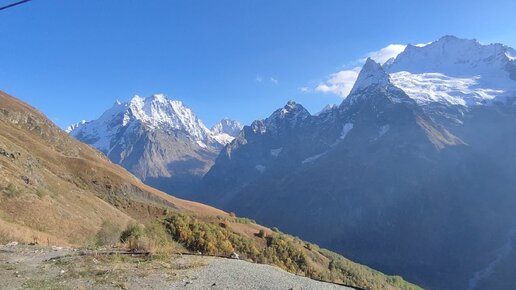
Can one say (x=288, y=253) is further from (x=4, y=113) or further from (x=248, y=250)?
(x=4, y=113)

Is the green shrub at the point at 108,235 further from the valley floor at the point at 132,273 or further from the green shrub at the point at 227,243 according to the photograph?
the valley floor at the point at 132,273

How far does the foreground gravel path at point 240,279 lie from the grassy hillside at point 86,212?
377 cm

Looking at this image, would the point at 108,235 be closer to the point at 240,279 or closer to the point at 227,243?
the point at 240,279

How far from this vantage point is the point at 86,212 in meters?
56.6

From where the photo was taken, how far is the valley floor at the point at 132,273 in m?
14.9

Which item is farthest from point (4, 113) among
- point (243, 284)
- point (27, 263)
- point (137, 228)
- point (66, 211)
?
point (243, 284)

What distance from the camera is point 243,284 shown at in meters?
15.3

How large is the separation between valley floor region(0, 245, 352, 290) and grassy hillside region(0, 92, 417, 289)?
8.24 feet

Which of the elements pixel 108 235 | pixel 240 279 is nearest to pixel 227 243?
pixel 108 235

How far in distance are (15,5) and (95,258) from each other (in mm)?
9191

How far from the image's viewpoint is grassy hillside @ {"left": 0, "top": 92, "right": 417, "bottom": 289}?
36.4 m

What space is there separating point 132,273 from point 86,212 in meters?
43.9

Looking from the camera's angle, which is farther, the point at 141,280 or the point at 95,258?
the point at 95,258

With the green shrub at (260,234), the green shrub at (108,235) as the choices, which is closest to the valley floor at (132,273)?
the green shrub at (108,235)
